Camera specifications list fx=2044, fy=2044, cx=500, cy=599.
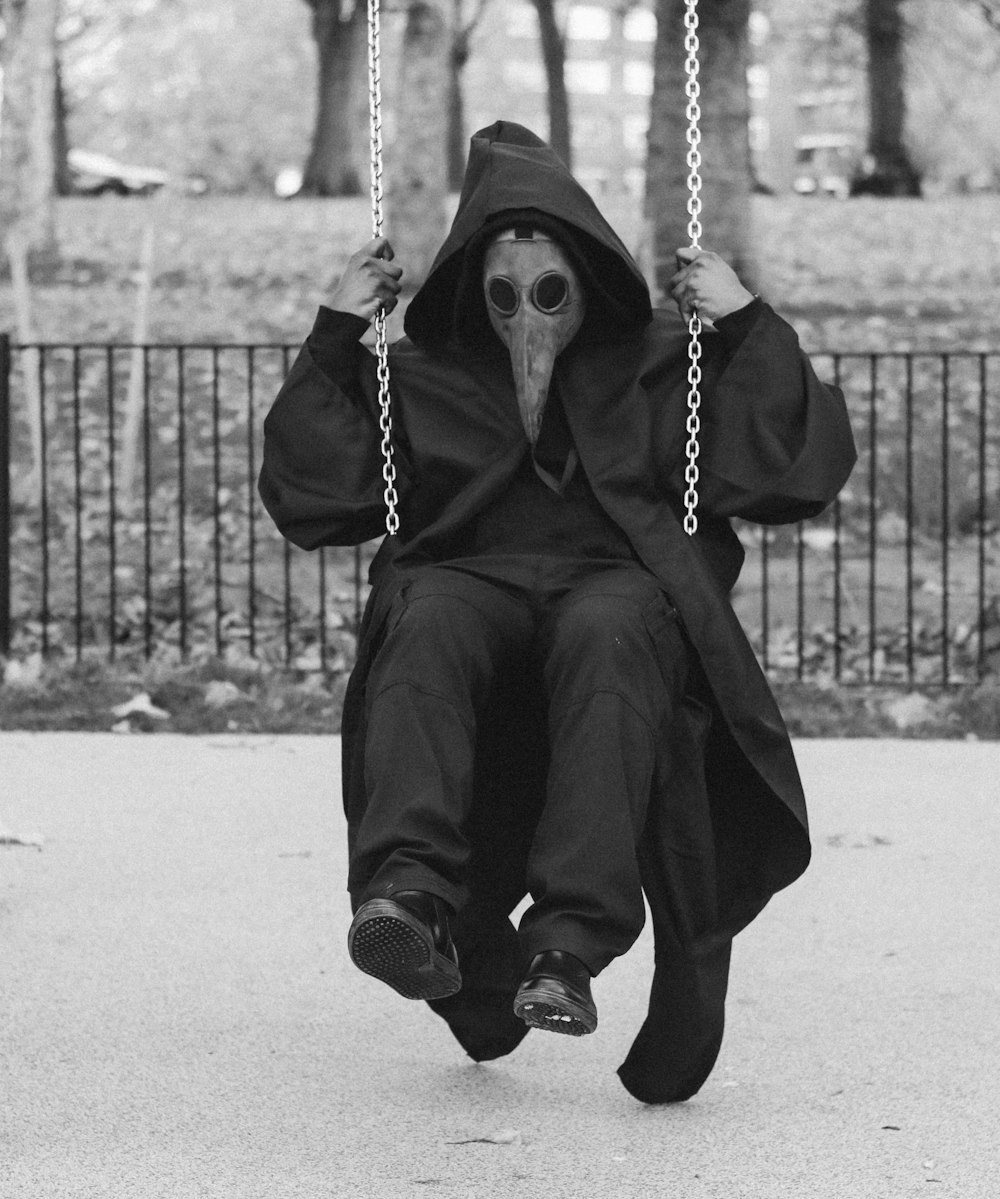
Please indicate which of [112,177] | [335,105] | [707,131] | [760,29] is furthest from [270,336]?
[112,177]

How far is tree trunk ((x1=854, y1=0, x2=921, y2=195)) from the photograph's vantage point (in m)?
23.0

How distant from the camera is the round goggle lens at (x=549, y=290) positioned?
3338 mm

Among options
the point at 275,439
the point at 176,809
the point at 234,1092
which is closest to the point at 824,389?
the point at 275,439

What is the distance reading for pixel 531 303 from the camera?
334 cm

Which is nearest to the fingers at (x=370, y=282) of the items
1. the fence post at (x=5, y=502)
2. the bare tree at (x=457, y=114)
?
the fence post at (x=5, y=502)

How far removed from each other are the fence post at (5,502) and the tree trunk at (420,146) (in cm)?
615

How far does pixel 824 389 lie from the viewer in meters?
3.42

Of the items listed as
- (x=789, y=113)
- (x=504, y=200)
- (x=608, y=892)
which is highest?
(x=789, y=113)

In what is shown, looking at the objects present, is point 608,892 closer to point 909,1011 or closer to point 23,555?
point 909,1011

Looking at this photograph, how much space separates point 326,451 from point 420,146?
11.9 meters

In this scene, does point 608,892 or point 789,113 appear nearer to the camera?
point 608,892

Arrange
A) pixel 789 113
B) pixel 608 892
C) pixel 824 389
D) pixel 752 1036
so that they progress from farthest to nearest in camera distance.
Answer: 1. pixel 789 113
2. pixel 752 1036
3. pixel 824 389
4. pixel 608 892

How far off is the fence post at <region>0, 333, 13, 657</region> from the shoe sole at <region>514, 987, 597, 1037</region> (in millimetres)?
5723

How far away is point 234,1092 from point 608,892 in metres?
0.83
